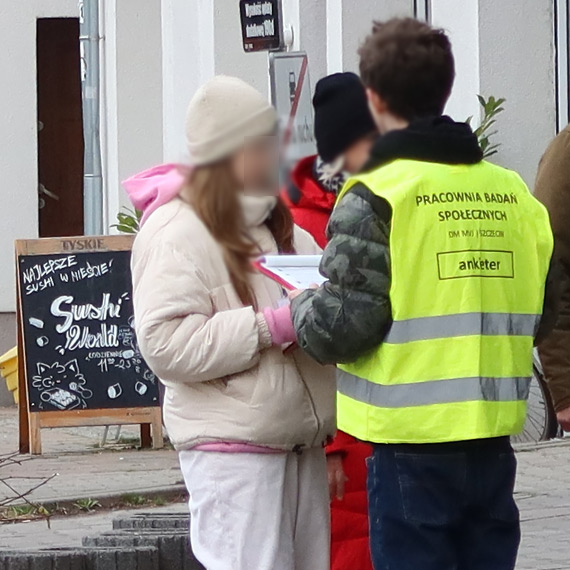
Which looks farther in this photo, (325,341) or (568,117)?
(568,117)

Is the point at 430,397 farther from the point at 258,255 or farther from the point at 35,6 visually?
the point at 35,6

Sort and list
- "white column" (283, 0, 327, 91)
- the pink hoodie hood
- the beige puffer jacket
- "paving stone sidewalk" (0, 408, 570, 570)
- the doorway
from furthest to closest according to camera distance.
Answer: the doorway, "paving stone sidewalk" (0, 408, 570, 570), the beige puffer jacket, "white column" (283, 0, 327, 91), the pink hoodie hood

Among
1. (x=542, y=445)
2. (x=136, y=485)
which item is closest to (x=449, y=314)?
(x=136, y=485)

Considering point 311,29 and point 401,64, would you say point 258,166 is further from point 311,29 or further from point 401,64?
point 311,29

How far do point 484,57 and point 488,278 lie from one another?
2.33 m

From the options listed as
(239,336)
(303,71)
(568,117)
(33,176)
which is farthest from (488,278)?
(33,176)

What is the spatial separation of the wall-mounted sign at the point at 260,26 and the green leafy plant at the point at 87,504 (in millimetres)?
4203

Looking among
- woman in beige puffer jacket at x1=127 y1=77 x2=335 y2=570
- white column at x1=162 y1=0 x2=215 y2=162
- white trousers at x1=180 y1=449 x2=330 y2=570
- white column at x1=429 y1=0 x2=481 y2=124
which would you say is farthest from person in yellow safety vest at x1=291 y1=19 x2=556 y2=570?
white column at x1=429 y1=0 x2=481 y2=124

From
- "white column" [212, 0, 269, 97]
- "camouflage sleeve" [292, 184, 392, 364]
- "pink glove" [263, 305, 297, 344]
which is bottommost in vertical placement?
"pink glove" [263, 305, 297, 344]

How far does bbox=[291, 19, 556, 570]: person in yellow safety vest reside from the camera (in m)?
2.71

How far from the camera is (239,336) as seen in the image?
297 cm

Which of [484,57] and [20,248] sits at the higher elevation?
[484,57]

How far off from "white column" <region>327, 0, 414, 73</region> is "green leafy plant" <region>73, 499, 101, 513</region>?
4961mm

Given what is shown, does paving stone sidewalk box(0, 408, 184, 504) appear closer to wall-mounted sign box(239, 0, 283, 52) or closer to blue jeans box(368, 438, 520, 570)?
wall-mounted sign box(239, 0, 283, 52)
